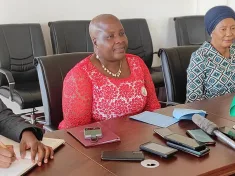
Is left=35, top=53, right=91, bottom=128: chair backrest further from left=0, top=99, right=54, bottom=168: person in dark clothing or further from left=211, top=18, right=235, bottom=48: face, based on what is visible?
left=211, top=18, right=235, bottom=48: face

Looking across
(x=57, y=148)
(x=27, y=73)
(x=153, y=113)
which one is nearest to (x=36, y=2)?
(x=27, y=73)

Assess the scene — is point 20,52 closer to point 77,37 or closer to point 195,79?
point 77,37

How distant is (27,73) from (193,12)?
233 cm

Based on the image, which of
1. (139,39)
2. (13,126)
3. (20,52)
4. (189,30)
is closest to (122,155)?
(13,126)

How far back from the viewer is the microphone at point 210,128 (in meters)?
1.37

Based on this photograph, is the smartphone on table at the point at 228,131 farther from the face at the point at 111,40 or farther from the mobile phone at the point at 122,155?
the face at the point at 111,40

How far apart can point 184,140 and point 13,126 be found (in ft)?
2.04

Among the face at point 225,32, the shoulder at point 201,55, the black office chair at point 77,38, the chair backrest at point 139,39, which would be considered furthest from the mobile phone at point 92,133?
the chair backrest at point 139,39

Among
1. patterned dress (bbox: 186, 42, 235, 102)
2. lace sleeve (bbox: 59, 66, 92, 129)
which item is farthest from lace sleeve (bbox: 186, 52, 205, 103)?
lace sleeve (bbox: 59, 66, 92, 129)

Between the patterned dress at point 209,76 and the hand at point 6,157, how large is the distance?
4.45 ft

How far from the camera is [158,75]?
374 cm

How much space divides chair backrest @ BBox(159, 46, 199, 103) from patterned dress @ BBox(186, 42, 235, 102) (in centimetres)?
17

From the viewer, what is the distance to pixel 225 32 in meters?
2.42

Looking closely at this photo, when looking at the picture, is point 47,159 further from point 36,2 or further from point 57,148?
point 36,2
